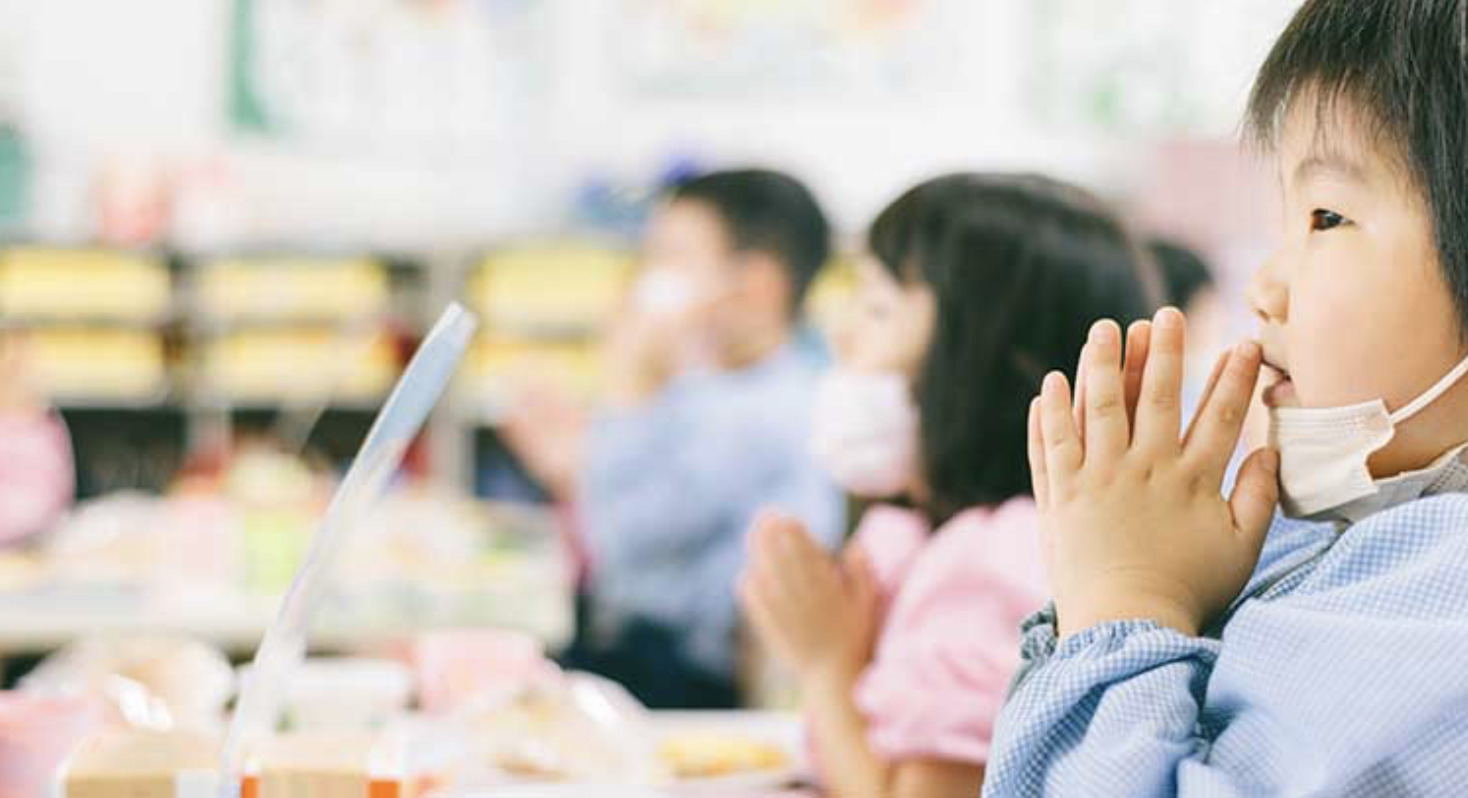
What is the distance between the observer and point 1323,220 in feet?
3.05

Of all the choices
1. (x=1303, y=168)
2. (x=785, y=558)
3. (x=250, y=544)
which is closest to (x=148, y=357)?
(x=250, y=544)

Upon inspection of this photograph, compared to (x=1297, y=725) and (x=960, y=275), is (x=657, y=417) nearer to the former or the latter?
(x=960, y=275)

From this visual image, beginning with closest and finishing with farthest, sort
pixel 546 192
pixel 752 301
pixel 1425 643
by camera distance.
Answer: pixel 1425 643 → pixel 752 301 → pixel 546 192

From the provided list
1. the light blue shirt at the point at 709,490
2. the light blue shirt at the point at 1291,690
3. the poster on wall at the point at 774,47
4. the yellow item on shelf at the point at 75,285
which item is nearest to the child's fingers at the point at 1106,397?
the light blue shirt at the point at 1291,690

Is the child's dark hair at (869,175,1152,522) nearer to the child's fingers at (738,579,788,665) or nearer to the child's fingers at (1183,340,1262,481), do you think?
the child's fingers at (738,579,788,665)

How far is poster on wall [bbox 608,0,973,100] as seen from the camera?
21.7 ft

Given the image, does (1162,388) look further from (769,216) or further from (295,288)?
(295,288)

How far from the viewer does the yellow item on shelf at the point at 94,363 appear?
5945mm

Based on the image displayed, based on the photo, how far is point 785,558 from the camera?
1.65 meters

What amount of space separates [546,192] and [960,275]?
202 inches

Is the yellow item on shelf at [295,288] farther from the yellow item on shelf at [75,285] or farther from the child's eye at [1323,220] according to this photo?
the child's eye at [1323,220]

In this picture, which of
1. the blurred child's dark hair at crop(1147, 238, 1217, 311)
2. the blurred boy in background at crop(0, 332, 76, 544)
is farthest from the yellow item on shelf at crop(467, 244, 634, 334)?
the blurred child's dark hair at crop(1147, 238, 1217, 311)

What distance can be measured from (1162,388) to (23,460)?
386 centimetres

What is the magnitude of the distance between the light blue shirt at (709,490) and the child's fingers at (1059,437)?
211 centimetres
